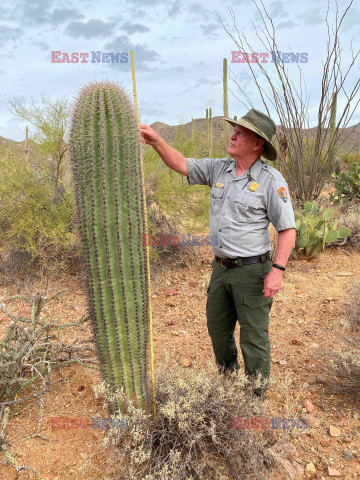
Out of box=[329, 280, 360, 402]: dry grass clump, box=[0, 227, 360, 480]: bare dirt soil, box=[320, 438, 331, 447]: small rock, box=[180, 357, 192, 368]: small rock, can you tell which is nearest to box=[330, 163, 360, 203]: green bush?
box=[0, 227, 360, 480]: bare dirt soil

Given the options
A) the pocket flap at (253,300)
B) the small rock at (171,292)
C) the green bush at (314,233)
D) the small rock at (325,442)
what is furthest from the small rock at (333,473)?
the green bush at (314,233)

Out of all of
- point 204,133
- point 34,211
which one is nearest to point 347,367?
point 34,211

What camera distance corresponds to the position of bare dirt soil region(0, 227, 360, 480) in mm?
2543

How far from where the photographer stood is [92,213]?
219 cm

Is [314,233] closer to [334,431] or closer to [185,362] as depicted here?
[185,362]

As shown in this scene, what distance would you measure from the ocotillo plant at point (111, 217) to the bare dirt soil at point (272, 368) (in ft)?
2.35

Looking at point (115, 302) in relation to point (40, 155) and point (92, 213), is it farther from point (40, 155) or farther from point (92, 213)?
point (40, 155)

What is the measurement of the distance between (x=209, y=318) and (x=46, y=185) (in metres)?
4.04

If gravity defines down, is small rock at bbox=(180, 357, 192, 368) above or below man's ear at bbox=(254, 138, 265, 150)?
below

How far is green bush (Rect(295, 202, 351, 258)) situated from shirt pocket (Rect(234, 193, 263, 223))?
375 cm

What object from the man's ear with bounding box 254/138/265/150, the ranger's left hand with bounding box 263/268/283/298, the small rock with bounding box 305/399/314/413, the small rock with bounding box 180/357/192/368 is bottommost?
the small rock with bounding box 305/399/314/413

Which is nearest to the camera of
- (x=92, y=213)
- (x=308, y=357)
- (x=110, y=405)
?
(x=92, y=213)

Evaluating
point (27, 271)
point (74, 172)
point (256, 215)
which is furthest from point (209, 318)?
point (27, 271)

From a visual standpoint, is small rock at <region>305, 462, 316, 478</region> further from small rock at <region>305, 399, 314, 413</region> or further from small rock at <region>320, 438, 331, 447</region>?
small rock at <region>305, 399, 314, 413</region>
